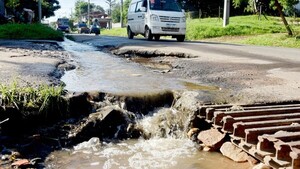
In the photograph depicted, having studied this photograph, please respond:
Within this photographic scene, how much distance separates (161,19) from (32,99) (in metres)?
10.6

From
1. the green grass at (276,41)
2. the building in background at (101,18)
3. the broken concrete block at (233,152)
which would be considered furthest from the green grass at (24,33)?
the building in background at (101,18)

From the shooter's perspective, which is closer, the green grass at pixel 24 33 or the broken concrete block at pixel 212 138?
the broken concrete block at pixel 212 138

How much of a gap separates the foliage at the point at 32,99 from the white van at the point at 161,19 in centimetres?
1037

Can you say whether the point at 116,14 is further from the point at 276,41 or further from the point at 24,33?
the point at 276,41

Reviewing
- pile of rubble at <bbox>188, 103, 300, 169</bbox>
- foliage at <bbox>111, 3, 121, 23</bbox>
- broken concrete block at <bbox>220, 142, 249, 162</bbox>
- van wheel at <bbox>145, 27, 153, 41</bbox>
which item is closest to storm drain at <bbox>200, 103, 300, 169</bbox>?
pile of rubble at <bbox>188, 103, 300, 169</bbox>

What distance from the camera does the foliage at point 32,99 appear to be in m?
4.14

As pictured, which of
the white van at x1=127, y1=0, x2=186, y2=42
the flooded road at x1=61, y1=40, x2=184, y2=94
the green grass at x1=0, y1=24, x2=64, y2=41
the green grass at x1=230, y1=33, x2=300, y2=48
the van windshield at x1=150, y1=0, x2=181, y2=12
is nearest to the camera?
the flooded road at x1=61, y1=40, x2=184, y2=94

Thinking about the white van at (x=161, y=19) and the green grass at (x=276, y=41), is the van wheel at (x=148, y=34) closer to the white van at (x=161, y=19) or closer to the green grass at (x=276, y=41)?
the white van at (x=161, y=19)

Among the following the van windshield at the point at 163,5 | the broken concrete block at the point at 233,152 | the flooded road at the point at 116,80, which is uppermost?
the van windshield at the point at 163,5

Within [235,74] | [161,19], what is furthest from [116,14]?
[235,74]

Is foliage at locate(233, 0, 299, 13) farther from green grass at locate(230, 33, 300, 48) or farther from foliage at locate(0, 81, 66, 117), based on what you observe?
foliage at locate(0, 81, 66, 117)

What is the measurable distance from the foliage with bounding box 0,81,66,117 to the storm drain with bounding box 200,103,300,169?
1724 millimetres

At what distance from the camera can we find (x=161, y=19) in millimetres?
14383

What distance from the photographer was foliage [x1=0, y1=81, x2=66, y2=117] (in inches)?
163
